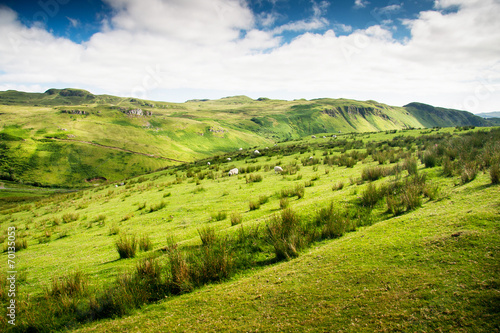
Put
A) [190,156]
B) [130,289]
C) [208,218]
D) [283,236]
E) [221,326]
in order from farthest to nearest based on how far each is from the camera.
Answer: [190,156] < [208,218] < [283,236] < [130,289] < [221,326]

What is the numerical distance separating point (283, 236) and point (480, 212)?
391cm

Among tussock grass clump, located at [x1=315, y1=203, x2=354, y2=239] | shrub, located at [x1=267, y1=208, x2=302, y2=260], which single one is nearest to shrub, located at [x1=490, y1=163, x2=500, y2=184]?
tussock grass clump, located at [x1=315, y1=203, x2=354, y2=239]

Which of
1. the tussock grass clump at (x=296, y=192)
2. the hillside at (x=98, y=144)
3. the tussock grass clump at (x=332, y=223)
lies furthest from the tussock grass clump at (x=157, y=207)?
the hillside at (x=98, y=144)

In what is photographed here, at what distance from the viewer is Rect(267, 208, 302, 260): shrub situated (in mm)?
5353

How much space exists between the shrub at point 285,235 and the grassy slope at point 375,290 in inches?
17.2

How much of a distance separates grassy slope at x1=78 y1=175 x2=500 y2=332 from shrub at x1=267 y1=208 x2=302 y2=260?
1.43 feet

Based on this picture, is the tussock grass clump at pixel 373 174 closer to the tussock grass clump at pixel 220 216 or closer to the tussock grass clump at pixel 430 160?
the tussock grass clump at pixel 430 160

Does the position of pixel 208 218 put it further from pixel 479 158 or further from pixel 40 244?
pixel 479 158

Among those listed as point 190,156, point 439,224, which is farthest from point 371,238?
point 190,156

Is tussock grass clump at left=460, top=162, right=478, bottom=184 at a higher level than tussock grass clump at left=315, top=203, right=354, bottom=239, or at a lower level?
higher

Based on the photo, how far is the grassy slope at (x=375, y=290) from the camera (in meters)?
2.59

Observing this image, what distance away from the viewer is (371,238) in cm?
481

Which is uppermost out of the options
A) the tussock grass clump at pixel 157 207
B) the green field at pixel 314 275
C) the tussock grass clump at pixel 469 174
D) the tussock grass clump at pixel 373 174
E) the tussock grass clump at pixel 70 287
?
the tussock grass clump at pixel 469 174

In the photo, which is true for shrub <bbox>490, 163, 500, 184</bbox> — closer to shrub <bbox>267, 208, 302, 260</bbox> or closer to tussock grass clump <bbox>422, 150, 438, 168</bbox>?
tussock grass clump <bbox>422, 150, 438, 168</bbox>
